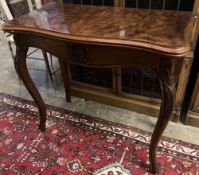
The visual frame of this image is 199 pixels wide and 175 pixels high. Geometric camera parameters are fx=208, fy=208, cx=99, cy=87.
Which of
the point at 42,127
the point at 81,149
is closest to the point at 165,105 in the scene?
the point at 81,149

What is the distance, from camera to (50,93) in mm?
2182

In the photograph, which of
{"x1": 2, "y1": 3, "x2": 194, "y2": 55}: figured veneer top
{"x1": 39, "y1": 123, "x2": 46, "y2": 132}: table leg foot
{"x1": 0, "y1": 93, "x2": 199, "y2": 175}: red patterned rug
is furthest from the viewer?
{"x1": 39, "y1": 123, "x2": 46, "y2": 132}: table leg foot

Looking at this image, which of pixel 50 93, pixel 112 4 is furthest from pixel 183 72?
pixel 50 93

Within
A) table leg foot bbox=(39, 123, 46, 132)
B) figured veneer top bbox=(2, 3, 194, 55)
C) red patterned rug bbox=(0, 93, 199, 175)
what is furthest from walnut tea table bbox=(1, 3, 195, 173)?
table leg foot bbox=(39, 123, 46, 132)

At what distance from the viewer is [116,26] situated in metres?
1.10

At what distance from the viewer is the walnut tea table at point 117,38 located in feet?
3.04

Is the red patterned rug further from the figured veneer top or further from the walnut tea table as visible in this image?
the figured veneer top

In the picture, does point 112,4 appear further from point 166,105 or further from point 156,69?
point 166,105

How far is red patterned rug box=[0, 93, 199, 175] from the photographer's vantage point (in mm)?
1430

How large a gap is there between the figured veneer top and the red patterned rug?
89 cm

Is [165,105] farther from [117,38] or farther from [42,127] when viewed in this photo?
[42,127]

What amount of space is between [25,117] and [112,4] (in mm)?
1236

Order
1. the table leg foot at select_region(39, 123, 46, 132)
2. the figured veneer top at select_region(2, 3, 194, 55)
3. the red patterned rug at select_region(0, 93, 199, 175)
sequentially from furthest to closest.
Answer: the table leg foot at select_region(39, 123, 46, 132), the red patterned rug at select_region(0, 93, 199, 175), the figured veneer top at select_region(2, 3, 194, 55)

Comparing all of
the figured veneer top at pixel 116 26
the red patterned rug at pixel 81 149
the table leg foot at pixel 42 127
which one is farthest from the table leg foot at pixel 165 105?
the table leg foot at pixel 42 127
